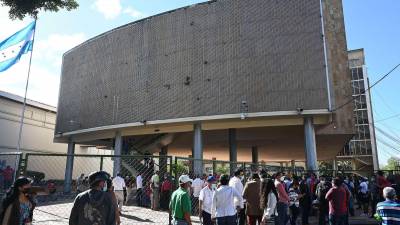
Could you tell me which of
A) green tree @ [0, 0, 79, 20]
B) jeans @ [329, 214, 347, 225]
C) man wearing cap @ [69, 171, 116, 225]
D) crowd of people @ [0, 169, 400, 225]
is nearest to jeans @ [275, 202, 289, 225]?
crowd of people @ [0, 169, 400, 225]

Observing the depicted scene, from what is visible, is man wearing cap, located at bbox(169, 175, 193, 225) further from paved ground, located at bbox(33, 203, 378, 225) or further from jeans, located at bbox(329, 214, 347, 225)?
paved ground, located at bbox(33, 203, 378, 225)

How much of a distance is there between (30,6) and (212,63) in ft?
53.9

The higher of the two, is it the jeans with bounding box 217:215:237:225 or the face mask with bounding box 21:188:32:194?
the face mask with bounding box 21:188:32:194

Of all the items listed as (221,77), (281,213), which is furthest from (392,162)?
(281,213)

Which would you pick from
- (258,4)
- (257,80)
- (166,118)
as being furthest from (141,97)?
(258,4)

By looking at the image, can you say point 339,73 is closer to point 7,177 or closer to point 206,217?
point 206,217

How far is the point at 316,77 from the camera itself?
21.4 metres

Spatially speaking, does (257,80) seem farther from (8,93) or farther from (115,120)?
(8,93)

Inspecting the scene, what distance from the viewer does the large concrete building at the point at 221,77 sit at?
2181cm

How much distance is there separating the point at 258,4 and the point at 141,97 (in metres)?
10.3

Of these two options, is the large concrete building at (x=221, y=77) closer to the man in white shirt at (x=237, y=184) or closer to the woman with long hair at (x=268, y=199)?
the man in white shirt at (x=237, y=184)

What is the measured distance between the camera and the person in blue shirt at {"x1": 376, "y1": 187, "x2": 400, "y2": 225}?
5.97 meters

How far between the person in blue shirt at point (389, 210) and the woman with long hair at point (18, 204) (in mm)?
5653

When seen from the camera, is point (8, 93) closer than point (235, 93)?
No
